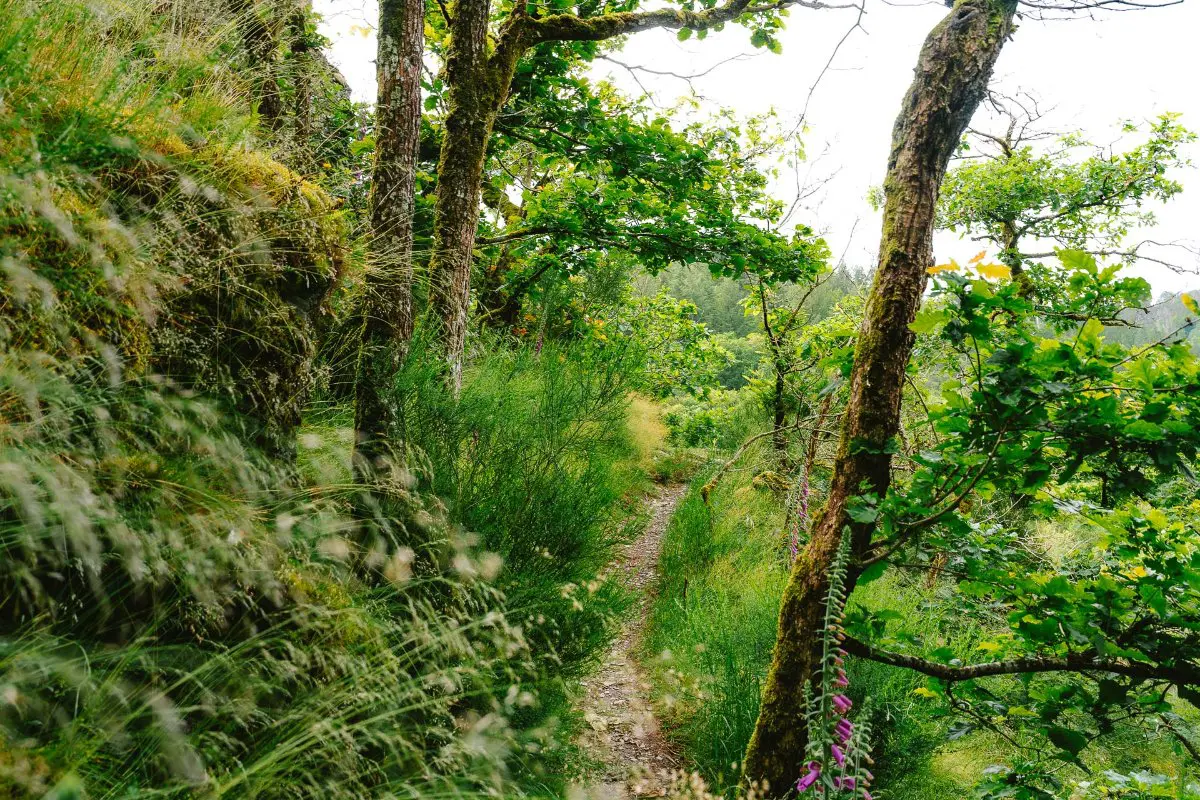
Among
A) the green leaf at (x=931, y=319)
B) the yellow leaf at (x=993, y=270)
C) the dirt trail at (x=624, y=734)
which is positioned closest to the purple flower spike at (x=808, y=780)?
the dirt trail at (x=624, y=734)

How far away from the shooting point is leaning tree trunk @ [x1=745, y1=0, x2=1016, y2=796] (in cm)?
247

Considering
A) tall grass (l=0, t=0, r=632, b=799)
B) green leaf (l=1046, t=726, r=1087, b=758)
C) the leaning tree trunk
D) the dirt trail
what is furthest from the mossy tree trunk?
green leaf (l=1046, t=726, r=1087, b=758)

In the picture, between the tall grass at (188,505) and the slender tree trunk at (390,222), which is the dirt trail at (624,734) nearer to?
the tall grass at (188,505)

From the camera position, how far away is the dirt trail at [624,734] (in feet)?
11.2

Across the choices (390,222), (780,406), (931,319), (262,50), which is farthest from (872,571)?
(780,406)

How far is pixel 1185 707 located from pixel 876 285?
10473 mm

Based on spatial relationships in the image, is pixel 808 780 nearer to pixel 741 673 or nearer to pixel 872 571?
pixel 872 571

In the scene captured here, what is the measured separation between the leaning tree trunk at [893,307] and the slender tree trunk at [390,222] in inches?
86.2

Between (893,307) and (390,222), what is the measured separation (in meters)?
2.71

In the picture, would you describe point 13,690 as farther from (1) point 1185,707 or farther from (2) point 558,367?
(1) point 1185,707

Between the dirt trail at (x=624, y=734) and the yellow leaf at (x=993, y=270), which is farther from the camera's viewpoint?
the dirt trail at (x=624, y=734)

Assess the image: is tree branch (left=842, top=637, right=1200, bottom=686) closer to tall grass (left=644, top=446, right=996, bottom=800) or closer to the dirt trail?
tall grass (left=644, top=446, right=996, bottom=800)

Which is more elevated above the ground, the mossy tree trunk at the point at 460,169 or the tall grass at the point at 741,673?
the mossy tree trunk at the point at 460,169

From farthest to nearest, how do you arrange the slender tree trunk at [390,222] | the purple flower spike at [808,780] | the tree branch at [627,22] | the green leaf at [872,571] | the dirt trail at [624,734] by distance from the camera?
the tree branch at [627,22]
the dirt trail at [624,734]
the slender tree trunk at [390,222]
the green leaf at [872,571]
the purple flower spike at [808,780]
